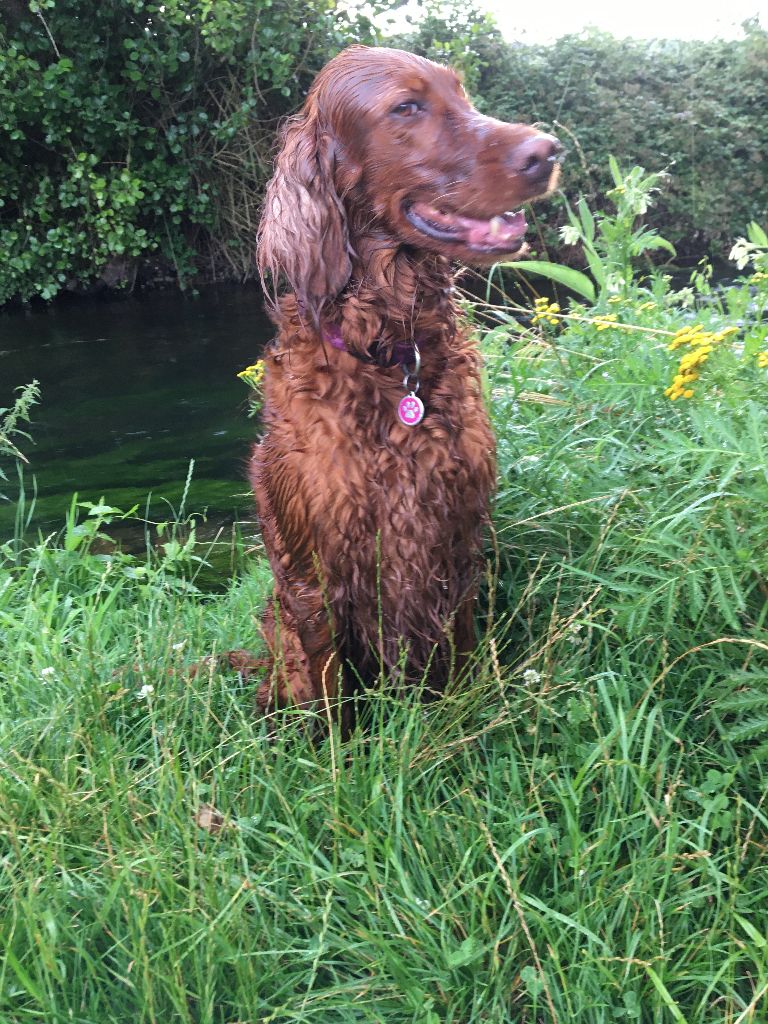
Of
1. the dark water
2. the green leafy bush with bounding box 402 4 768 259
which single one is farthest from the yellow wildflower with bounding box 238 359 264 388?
the green leafy bush with bounding box 402 4 768 259

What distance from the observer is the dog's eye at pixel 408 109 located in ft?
6.47

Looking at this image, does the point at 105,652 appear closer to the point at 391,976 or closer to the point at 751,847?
the point at 391,976

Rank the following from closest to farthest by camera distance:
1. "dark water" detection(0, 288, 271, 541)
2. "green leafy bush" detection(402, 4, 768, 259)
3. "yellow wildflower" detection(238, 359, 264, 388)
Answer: "yellow wildflower" detection(238, 359, 264, 388) → "dark water" detection(0, 288, 271, 541) → "green leafy bush" detection(402, 4, 768, 259)

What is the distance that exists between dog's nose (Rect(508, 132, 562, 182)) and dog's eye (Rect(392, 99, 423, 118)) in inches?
9.6

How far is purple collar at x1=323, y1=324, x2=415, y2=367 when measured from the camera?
6.61ft

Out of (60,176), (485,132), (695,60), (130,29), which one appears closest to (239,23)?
(130,29)

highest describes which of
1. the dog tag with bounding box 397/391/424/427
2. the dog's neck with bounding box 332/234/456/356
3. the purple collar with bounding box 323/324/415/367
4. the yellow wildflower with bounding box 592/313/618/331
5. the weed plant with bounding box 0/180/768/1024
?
the dog's neck with bounding box 332/234/456/356

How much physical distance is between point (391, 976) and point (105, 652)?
4.30ft

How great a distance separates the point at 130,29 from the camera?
329 inches

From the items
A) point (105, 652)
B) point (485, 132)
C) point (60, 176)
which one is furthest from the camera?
point (60, 176)

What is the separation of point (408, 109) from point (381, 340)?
0.50 m

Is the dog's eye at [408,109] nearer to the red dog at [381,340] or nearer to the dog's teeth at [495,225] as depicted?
the red dog at [381,340]

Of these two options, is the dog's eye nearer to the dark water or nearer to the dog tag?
the dog tag

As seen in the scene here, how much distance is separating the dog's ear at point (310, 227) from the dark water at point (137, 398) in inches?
82.5
